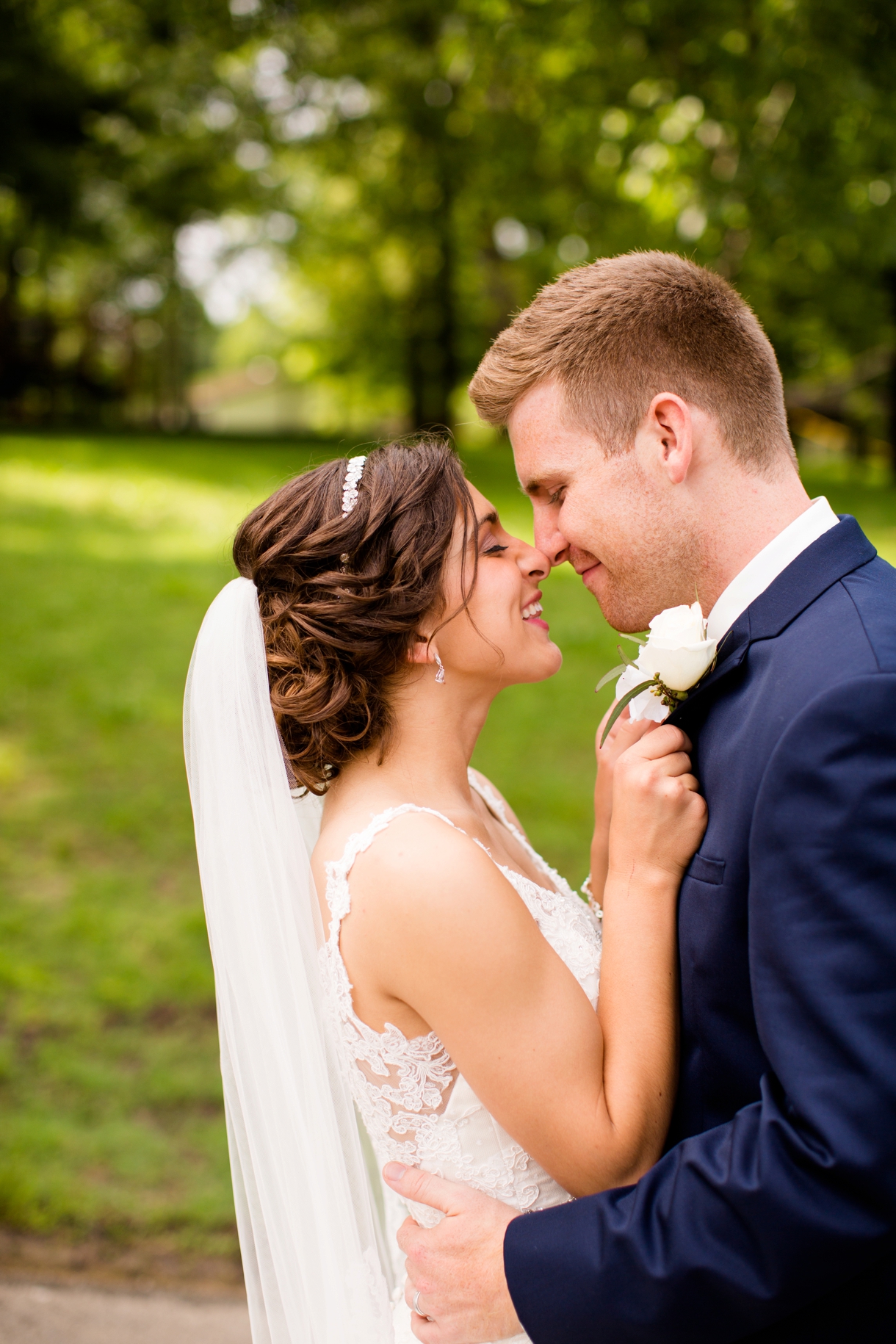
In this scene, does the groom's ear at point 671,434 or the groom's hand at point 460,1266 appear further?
the groom's ear at point 671,434

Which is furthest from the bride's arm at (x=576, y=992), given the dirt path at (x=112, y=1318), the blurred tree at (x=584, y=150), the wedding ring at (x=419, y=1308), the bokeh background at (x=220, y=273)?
the blurred tree at (x=584, y=150)

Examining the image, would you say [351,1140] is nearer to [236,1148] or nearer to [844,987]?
[236,1148]

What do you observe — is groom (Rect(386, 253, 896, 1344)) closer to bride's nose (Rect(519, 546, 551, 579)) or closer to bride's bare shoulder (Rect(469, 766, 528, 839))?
bride's nose (Rect(519, 546, 551, 579))

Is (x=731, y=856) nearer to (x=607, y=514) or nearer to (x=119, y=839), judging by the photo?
(x=607, y=514)

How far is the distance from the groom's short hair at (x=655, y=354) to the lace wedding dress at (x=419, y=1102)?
983mm

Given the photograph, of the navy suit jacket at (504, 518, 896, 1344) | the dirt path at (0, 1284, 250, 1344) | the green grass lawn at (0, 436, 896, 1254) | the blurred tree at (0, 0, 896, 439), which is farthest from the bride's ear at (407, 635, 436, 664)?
the blurred tree at (0, 0, 896, 439)

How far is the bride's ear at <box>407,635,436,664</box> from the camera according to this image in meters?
2.41

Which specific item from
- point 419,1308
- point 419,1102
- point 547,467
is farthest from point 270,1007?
point 547,467

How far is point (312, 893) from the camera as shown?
2.40 meters

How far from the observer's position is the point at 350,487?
2416 millimetres

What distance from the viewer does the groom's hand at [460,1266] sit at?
6.26ft

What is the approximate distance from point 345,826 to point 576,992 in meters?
0.62

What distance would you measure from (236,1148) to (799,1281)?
4.85 ft

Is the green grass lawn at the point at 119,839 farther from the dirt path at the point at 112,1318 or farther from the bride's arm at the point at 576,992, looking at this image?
the bride's arm at the point at 576,992
